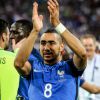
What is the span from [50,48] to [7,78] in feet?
2.53

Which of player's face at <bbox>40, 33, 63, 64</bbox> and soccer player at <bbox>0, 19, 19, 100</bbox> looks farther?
soccer player at <bbox>0, 19, 19, 100</bbox>

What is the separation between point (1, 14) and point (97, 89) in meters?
12.8

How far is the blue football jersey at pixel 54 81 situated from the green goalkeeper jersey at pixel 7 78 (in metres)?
0.50

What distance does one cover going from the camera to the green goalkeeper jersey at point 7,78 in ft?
19.1

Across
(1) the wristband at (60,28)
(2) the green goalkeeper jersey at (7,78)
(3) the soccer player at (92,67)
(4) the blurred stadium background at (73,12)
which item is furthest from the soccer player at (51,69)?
(4) the blurred stadium background at (73,12)

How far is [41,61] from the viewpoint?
5586 millimetres

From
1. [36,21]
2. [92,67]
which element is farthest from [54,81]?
[92,67]

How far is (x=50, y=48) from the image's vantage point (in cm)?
538

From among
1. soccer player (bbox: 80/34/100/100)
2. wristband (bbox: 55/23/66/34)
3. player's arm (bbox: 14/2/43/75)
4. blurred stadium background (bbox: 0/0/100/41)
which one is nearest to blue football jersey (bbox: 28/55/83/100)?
player's arm (bbox: 14/2/43/75)

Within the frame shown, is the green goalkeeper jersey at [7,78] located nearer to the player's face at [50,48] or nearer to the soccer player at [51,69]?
the soccer player at [51,69]

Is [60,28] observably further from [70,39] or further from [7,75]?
[7,75]

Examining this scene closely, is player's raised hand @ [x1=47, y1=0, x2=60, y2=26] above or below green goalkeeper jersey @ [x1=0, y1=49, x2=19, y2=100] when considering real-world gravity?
above

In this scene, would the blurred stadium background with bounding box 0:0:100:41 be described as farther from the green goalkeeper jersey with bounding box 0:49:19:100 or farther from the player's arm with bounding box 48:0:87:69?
the player's arm with bounding box 48:0:87:69

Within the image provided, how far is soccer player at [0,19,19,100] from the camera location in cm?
584
